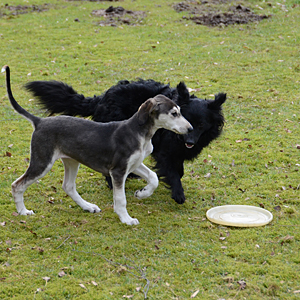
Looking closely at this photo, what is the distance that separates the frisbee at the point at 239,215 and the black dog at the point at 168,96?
24.1 inches

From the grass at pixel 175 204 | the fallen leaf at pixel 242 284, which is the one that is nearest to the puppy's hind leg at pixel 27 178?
the grass at pixel 175 204

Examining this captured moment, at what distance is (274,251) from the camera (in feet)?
15.3

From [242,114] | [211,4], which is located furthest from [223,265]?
[211,4]

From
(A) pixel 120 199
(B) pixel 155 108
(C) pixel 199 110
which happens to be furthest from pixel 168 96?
(A) pixel 120 199

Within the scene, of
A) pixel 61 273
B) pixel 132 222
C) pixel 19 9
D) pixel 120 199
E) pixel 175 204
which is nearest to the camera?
pixel 61 273

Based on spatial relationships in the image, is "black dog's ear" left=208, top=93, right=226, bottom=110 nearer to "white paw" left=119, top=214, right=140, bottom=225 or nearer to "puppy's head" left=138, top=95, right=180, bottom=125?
"puppy's head" left=138, top=95, right=180, bottom=125

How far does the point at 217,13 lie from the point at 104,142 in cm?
1339

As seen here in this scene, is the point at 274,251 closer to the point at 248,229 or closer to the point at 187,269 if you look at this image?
the point at 248,229

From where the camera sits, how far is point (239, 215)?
18.3 ft

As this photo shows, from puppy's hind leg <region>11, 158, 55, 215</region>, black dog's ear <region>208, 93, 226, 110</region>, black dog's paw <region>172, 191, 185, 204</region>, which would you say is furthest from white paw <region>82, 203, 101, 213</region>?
black dog's ear <region>208, 93, 226, 110</region>

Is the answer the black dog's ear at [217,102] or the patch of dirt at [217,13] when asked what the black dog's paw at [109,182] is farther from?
the patch of dirt at [217,13]

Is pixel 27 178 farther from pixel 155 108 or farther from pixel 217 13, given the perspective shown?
pixel 217 13

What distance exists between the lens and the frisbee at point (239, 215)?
5.23m

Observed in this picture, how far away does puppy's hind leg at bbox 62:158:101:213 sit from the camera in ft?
18.8
